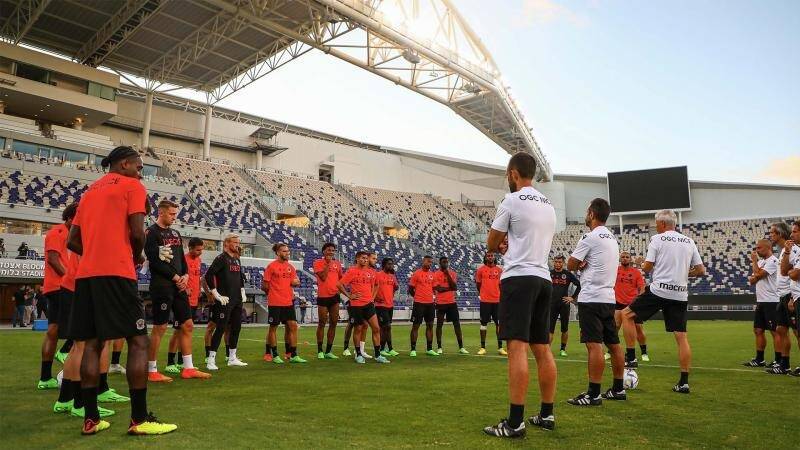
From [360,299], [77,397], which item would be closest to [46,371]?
[77,397]

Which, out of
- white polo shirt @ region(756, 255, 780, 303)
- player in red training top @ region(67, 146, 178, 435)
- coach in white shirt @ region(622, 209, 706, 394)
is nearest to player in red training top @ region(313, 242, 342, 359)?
coach in white shirt @ region(622, 209, 706, 394)

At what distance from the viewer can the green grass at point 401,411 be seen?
3852 millimetres

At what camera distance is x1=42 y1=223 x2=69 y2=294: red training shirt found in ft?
18.9

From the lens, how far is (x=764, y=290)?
8.64 m

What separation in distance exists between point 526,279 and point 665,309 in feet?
10.1

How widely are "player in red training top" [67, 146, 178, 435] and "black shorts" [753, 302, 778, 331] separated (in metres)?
8.63

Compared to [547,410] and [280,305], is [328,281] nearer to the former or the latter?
[280,305]

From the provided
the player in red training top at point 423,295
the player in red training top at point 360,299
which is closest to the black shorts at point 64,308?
the player in red training top at point 360,299

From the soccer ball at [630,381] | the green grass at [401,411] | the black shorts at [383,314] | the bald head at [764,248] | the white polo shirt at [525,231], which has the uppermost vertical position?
the bald head at [764,248]

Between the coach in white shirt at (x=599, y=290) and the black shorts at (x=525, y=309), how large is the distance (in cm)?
143

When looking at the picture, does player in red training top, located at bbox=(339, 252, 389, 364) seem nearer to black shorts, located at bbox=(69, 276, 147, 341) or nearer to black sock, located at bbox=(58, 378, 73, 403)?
black sock, located at bbox=(58, 378, 73, 403)

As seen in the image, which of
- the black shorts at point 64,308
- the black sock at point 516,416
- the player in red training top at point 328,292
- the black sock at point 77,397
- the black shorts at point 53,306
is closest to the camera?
the black sock at point 516,416

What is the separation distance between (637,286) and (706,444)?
791cm

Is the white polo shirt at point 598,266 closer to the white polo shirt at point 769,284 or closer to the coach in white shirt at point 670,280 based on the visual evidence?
the coach in white shirt at point 670,280
